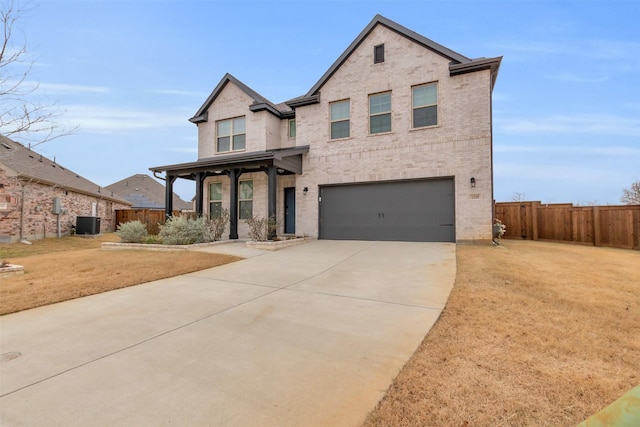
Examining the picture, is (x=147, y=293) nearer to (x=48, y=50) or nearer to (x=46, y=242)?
(x=48, y=50)

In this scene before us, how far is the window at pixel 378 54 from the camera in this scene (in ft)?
38.5

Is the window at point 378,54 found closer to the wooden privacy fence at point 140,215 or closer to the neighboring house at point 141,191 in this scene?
the wooden privacy fence at point 140,215

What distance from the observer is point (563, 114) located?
22.0m

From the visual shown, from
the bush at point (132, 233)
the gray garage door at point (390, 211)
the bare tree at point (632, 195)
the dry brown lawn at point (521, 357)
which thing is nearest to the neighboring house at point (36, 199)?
the bush at point (132, 233)

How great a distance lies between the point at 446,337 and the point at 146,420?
2.94 m

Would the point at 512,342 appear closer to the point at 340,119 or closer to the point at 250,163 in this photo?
the point at 250,163

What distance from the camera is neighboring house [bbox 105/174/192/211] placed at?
35750 millimetres

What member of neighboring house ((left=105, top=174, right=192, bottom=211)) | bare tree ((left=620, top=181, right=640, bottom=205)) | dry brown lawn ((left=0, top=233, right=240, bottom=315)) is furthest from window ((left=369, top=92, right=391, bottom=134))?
neighboring house ((left=105, top=174, right=192, bottom=211))

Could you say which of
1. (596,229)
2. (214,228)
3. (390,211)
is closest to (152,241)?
(214,228)

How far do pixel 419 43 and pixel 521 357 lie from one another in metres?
11.6

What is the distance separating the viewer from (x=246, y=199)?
1405 cm

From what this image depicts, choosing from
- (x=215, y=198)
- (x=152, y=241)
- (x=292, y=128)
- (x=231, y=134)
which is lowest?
(x=152, y=241)

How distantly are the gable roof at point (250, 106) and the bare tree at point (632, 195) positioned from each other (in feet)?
76.6

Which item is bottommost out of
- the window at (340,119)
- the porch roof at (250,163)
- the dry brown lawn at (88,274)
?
the dry brown lawn at (88,274)
